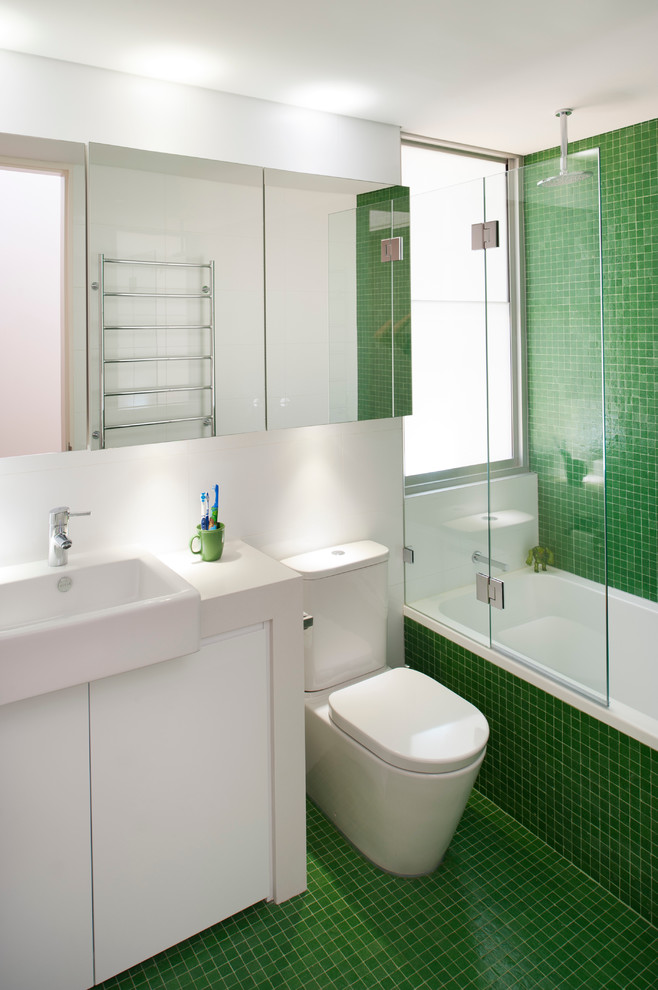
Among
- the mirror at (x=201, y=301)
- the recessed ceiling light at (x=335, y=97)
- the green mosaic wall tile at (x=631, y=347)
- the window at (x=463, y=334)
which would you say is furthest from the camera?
the green mosaic wall tile at (x=631, y=347)

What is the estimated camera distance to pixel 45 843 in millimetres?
1742

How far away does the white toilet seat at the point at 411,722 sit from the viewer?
207cm

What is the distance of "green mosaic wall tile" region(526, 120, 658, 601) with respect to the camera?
2877 mm

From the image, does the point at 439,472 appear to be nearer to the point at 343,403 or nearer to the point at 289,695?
the point at 343,403

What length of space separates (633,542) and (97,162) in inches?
99.6

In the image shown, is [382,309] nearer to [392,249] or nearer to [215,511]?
[392,249]

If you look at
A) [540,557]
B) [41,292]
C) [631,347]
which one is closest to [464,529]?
[540,557]

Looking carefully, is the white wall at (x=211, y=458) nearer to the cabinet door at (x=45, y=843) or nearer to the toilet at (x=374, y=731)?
the toilet at (x=374, y=731)

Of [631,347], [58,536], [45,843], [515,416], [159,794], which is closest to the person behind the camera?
[45,843]

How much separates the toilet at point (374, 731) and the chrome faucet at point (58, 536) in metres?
0.83

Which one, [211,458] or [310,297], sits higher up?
[310,297]

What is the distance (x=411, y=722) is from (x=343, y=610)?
1.73 ft

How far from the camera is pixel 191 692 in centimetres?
192

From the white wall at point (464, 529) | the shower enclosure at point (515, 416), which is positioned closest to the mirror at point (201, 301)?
the shower enclosure at point (515, 416)
